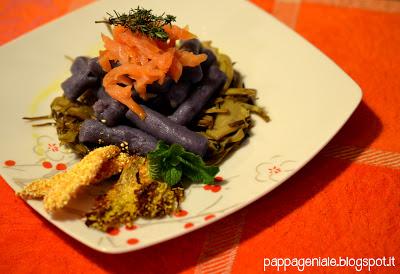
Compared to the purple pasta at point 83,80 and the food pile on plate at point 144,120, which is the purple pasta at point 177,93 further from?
the purple pasta at point 83,80

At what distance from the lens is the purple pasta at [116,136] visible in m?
2.83

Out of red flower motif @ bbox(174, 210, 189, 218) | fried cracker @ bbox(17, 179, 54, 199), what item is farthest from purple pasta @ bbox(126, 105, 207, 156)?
fried cracker @ bbox(17, 179, 54, 199)

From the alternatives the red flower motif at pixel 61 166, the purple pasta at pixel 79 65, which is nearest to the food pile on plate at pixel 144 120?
the purple pasta at pixel 79 65

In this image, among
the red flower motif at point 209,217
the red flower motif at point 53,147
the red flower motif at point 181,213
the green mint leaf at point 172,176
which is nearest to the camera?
the red flower motif at point 209,217

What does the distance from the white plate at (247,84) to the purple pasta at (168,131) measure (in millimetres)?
241

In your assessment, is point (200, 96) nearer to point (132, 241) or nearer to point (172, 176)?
point (172, 176)

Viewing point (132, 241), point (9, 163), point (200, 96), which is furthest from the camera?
point (200, 96)

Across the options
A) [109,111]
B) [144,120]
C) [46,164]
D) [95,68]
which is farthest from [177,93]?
[46,164]

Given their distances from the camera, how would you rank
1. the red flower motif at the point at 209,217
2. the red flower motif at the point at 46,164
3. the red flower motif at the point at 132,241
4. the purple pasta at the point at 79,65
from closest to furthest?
the red flower motif at the point at 132,241 → the red flower motif at the point at 209,217 → the red flower motif at the point at 46,164 → the purple pasta at the point at 79,65

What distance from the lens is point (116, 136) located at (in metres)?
2.86

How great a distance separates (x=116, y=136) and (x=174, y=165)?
1.67 ft

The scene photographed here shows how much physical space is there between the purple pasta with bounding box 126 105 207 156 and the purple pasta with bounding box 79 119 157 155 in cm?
5

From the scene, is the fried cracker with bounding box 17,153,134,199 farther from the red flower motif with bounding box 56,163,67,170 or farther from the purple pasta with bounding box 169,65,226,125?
the purple pasta with bounding box 169,65,226,125

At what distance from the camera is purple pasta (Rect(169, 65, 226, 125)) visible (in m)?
3.00
